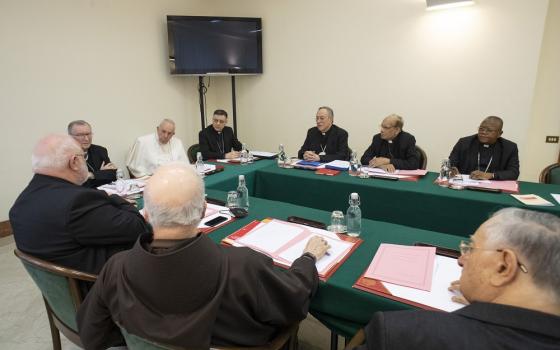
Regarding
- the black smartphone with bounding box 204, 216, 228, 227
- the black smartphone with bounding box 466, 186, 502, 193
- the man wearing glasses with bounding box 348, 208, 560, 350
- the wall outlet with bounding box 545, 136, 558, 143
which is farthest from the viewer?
the wall outlet with bounding box 545, 136, 558, 143

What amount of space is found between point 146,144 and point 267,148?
226 centimetres

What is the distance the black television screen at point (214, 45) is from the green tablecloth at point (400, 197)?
102 inches

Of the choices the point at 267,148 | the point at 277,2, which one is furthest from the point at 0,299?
the point at 277,2

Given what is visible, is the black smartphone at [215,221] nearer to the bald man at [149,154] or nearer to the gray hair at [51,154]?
the gray hair at [51,154]

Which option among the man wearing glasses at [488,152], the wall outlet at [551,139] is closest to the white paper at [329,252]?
the man wearing glasses at [488,152]

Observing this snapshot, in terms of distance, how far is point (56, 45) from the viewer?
3654 millimetres

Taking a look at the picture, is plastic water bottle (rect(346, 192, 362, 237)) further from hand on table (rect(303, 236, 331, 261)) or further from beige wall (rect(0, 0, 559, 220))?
beige wall (rect(0, 0, 559, 220))

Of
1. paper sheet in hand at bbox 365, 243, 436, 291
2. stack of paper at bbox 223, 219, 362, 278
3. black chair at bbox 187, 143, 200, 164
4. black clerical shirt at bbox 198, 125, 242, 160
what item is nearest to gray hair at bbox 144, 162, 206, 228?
stack of paper at bbox 223, 219, 362, 278

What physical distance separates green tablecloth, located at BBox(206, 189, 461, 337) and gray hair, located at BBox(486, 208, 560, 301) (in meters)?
0.47

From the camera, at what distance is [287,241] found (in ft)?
5.19

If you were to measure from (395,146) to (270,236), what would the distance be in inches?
93.5

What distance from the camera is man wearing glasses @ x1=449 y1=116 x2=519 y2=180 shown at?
116 inches

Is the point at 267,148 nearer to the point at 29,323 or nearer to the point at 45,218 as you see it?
the point at 29,323

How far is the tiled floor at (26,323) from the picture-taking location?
6.64 ft
